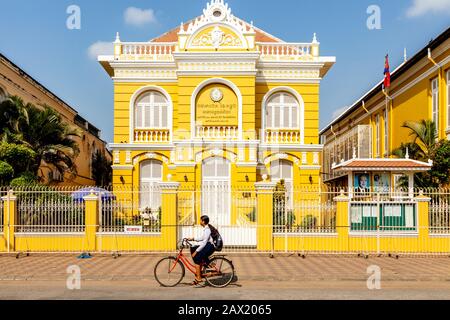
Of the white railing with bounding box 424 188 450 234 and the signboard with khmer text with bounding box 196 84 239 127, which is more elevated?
the signboard with khmer text with bounding box 196 84 239 127

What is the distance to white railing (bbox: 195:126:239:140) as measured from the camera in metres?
26.4

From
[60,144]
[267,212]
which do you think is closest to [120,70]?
[60,144]

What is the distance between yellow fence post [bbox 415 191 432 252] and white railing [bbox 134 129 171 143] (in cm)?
1391

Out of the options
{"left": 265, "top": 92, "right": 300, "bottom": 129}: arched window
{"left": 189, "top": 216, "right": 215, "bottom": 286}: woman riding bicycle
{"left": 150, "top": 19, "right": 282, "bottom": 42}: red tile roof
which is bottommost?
{"left": 189, "top": 216, "right": 215, "bottom": 286}: woman riding bicycle

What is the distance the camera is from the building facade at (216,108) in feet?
85.3

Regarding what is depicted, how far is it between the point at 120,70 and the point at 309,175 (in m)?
11.1

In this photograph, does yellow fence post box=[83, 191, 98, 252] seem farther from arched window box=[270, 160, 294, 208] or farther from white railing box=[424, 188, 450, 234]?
arched window box=[270, 160, 294, 208]

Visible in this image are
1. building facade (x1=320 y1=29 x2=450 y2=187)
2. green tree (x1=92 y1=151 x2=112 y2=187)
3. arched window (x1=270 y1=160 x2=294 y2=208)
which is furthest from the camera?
green tree (x1=92 y1=151 x2=112 y2=187)

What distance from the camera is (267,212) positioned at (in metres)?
17.7

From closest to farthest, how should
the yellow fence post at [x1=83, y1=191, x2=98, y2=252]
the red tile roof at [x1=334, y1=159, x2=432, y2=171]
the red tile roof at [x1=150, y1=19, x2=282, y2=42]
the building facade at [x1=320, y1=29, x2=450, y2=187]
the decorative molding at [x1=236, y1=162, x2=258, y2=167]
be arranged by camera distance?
the yellow fence post at [x1=83, y1=191, x2=98, y2=252] → the red tile roof at [x1=334, y1=159, x2=432, y2=171] → the building facade at [x1=320, y1=29, x2=450, y2=187] → the decorative molding at [x1=236, y1=162, x2=258, y2=167] → the red tile roof at [x1=150, y1=19, x2=282, y2=42]

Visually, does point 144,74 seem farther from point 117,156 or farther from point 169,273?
point 169,273

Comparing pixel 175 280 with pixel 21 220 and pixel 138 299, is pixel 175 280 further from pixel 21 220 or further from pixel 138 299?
pixel 21 220

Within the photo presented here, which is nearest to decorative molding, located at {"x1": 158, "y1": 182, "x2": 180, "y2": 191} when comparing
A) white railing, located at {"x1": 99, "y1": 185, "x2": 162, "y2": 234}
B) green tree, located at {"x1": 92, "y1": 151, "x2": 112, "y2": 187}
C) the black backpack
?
white railing, located at {"x1": 99, "y1": 185, "x2": 162, "y2": 234}

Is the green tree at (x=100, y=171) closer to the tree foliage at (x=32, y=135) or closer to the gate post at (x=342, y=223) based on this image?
the tree foliage at (x=32, y=135)
